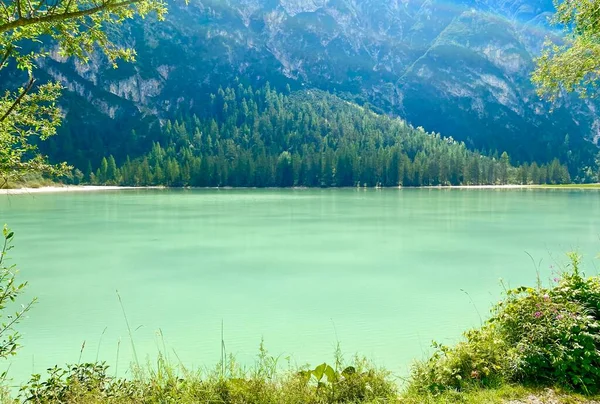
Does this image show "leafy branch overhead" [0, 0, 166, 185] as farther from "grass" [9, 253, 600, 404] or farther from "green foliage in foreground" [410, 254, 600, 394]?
"green foliage in foreground" [410, 254, 600, 394]

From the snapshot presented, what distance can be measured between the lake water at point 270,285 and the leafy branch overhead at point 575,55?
6520 millimetres

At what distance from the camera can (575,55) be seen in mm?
14305

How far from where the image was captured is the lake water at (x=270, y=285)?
14039 mm

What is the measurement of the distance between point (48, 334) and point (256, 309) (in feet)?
22.6

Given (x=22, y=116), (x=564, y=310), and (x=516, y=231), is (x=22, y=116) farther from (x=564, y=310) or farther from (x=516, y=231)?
(x=516, y=231)

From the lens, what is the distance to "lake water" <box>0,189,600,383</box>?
1404 cm

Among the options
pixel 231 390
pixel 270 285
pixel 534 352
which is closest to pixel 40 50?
pixel 231 390

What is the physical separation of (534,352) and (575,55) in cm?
1045

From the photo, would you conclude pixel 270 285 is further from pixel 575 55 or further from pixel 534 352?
pixel 534 352

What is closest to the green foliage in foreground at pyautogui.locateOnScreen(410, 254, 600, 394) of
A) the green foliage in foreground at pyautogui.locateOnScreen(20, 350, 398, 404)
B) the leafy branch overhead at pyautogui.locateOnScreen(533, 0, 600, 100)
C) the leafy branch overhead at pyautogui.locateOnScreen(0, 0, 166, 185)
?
the green foliage in foreground at pyautogui.locateOnScreen(20, 350, 398, 404)

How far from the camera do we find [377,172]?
183125mm

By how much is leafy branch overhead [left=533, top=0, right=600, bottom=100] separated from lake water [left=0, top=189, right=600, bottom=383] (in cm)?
652

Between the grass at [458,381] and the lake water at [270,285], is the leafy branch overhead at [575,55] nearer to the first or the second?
the lake water at [270,285]

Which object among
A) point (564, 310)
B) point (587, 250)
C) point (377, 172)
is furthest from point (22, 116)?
point (377, 172)
